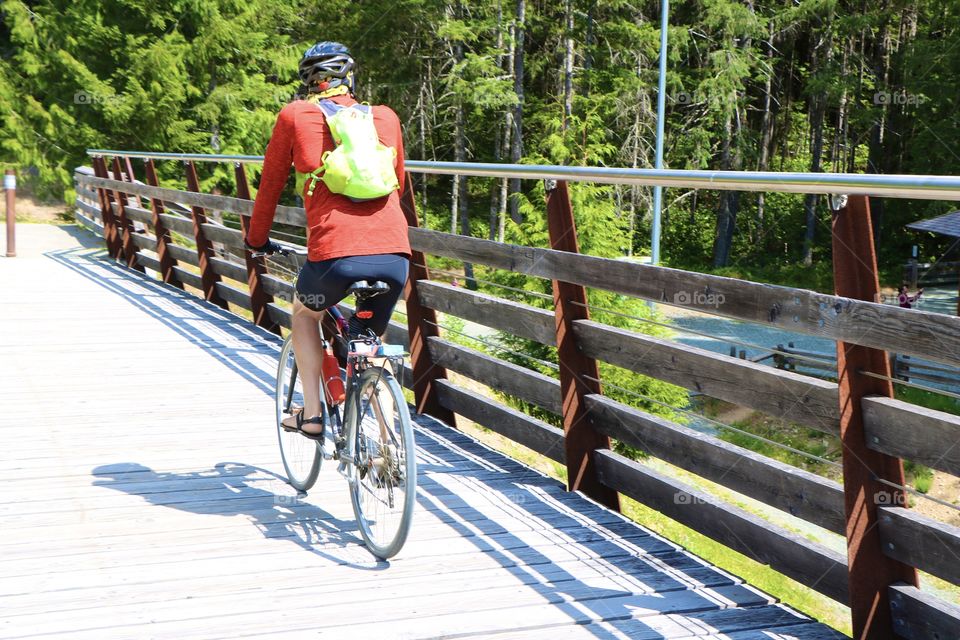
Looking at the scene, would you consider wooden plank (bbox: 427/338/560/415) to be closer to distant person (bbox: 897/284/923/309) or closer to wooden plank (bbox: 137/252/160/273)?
distant person (bbox: 897/284/923/309)

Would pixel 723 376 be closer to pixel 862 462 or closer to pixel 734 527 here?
pixel 734 527

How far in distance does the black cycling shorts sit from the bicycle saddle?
0.02m

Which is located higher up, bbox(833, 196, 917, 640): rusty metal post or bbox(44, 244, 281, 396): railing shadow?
bbox(833, 196, 917, 640): rusty metal post

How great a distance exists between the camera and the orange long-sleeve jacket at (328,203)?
4180 millimetres

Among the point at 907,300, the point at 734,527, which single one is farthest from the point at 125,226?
the point at 734,527

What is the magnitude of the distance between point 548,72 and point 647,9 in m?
4.12

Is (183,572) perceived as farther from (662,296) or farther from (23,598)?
(662,296)

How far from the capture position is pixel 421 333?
6.74 meters

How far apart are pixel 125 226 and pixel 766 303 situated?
40.4ft

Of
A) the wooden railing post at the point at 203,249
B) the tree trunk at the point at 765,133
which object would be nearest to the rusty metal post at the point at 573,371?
the wooden railing post at the point at 203,249

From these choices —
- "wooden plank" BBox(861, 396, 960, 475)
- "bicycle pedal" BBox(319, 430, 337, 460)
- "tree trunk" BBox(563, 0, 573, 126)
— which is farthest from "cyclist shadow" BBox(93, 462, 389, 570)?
"tree trunk" BBox(563, 0, 573, 126)

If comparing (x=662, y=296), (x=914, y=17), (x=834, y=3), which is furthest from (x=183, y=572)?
(x=914, y=17)

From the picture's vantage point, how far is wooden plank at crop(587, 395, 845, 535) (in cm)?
368

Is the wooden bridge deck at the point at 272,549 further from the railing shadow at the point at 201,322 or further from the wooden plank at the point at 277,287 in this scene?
the wooden plank at the point at 277,287
